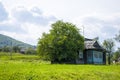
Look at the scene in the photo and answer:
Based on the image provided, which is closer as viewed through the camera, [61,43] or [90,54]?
[61,43]

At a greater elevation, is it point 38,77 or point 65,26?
point 65,26

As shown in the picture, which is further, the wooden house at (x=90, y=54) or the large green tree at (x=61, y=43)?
the wooden house at (x=90, y=54)

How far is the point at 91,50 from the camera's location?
6088cm

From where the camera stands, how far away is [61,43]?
51344 mm

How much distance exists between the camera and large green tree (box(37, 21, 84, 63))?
5153 cm

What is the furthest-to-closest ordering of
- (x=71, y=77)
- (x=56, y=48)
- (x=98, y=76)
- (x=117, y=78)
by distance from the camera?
(x=56, y=48)
(x=117, y=78)
(x=98, y=76)
(x=71, y=77)

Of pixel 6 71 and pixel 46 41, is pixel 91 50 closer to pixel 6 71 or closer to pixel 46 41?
pixel 46 41

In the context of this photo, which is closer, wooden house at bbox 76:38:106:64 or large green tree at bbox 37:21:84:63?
large green tree at bbox 37:21:84:63

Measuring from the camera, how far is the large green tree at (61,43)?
5153cm

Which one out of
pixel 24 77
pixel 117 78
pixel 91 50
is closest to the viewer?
pixel 24 77

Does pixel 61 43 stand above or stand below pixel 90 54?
above

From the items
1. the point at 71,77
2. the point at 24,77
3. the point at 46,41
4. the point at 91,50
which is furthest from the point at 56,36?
the point at 24,77

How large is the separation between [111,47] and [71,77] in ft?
324

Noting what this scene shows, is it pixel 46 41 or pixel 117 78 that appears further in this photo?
pixel 46 41
